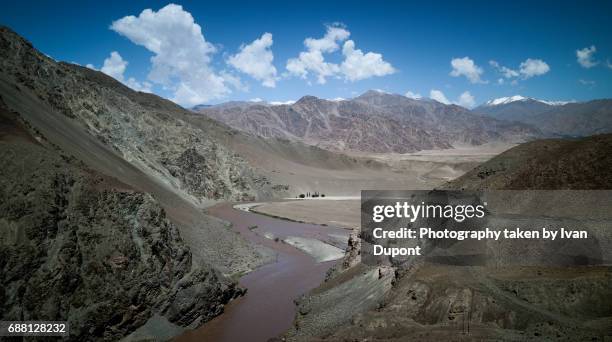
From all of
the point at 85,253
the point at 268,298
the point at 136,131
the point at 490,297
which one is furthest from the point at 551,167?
→ the point at 136,131

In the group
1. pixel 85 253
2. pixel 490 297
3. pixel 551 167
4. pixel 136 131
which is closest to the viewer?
pixel 490 297

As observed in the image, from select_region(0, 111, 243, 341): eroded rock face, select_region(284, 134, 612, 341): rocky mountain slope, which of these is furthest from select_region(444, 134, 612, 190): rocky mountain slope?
select_region(0, 111, 243, 341): eroded rock face

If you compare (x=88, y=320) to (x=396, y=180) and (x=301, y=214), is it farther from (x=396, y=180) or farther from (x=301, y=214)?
(x=396, y=180)

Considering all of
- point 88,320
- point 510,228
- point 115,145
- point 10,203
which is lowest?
point 88,320

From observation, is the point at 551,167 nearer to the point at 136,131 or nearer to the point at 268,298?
the point at 268,298

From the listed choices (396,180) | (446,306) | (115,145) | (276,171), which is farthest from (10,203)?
(396,180)

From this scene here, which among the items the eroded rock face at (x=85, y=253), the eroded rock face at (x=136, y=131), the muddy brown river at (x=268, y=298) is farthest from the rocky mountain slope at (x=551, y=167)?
the eroded rock face at (x=136, y=131)
